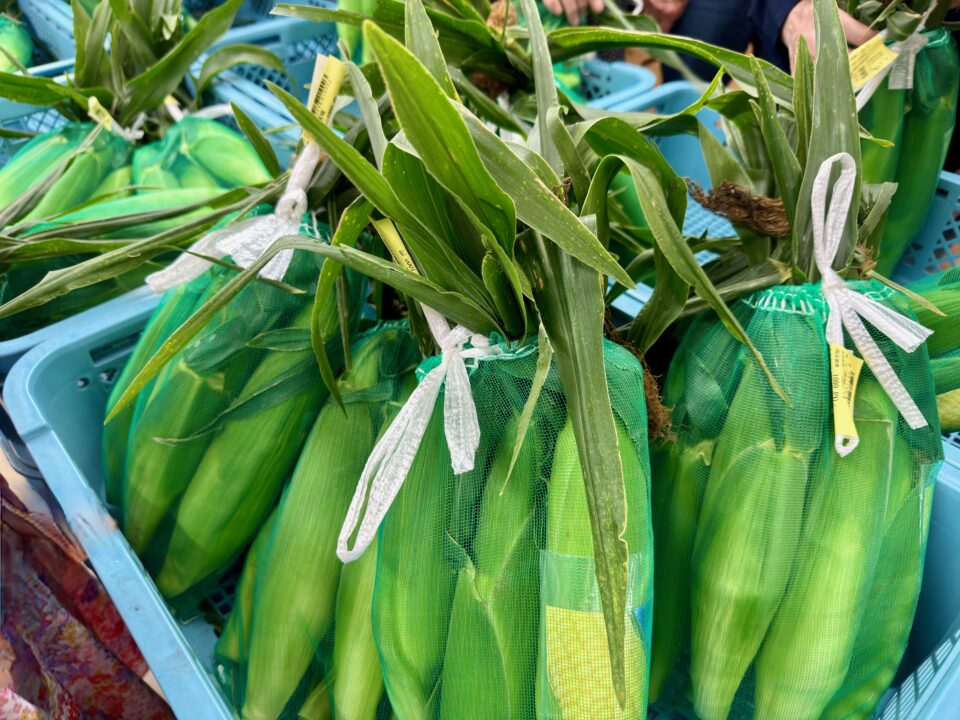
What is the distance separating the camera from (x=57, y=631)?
622mm

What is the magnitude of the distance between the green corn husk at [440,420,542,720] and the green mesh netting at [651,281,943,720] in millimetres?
150

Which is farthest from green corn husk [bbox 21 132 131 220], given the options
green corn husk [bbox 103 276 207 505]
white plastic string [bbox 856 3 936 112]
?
white plastic string [bbox 856 3 936 112]

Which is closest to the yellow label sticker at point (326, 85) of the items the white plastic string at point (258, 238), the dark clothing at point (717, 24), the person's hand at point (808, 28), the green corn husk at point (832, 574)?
the white plastic string at point (258, 238)

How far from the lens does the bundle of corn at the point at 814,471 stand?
0.51 meters

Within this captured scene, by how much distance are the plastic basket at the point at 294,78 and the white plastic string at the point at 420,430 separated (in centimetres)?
75

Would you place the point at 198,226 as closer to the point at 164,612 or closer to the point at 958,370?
the point at 164,612

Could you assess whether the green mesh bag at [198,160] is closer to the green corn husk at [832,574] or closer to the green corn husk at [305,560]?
the green corn husk at [305,560]

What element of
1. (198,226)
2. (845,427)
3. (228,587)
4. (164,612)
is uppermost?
(198,226)

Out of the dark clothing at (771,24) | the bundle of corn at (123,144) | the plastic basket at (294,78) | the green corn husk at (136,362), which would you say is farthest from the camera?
the dark clothing at (771,24)

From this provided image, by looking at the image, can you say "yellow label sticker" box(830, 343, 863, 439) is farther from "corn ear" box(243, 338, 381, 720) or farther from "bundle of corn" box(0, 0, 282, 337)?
"bundle of corn" box(0, 0, 282, 337)

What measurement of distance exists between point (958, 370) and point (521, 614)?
1.52 feet

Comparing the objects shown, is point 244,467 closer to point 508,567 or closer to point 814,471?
point 508,567

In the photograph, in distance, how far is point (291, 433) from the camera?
0.65 m

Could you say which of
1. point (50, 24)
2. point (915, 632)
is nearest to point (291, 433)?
point (915, 632)
